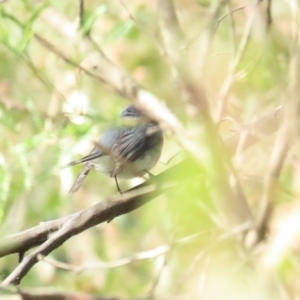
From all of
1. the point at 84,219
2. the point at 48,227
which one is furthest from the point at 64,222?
the point at 84,219

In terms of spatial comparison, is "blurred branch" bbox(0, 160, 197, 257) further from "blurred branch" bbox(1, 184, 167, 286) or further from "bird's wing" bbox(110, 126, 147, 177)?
"bird's wing" bbox(110, 126, 147, 177)

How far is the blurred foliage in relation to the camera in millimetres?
767

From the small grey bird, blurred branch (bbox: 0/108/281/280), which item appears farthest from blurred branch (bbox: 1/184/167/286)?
the small grey bird

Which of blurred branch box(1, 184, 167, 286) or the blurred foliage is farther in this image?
blurred branch box(1, 184, 167, 286)

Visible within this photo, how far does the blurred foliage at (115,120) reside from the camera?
767 mm

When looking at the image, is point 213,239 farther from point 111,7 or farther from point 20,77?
point 20,77

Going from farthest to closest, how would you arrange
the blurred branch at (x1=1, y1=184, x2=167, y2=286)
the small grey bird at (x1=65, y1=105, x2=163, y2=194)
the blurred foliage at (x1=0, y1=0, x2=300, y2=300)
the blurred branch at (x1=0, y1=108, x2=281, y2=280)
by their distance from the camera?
1. the small grey bird at (x1=65, y1=105, x2=163, y2=194)
2. the blurred branch at (x1=0, y1=108, x2=281, y2=280)
3. the blurred branch at (x1=1, y1=184, x2=167, y2=286)
4. the blurred foliage at (x1=0, y1=0, x2=300, y2=300)

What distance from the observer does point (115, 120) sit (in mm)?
813

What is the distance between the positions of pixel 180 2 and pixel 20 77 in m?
1.72

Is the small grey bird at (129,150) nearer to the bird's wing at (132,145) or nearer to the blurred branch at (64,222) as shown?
the bird's wing at (132,145)

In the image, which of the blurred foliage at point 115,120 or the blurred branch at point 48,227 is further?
the blurred branch at point 48,227

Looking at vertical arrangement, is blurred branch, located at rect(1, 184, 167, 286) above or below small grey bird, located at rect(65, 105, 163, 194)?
above

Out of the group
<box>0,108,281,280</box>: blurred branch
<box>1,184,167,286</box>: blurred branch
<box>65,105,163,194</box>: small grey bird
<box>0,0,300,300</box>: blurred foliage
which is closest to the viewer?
<box>0,0,300,300</box>: blurred foliage

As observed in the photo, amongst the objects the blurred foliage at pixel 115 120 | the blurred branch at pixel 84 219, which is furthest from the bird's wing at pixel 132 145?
the blurred branch at pixel 84 219
